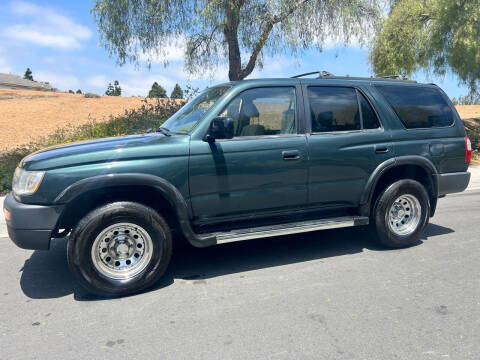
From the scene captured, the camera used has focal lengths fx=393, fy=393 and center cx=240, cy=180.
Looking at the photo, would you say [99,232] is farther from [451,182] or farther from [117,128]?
[117,128]

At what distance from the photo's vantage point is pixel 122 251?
3863 millimetres

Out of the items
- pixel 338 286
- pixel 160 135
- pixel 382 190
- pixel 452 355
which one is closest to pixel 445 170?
pixel 382 190

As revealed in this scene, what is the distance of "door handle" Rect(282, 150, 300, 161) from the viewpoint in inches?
168

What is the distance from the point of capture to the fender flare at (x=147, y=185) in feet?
11.7

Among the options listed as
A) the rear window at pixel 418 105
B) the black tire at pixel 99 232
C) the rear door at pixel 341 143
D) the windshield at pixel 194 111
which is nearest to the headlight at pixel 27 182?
the black tire at pixel 99 232

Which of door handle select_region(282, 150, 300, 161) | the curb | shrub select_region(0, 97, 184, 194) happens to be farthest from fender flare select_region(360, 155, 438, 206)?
shrub select_region(0, 97, 184, 194)

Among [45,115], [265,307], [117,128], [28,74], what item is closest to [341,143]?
[265,307]

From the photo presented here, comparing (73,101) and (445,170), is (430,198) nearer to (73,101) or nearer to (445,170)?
(445,170)

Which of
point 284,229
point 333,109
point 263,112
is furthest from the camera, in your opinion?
point 333,109

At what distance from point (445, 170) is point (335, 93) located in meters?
1.84

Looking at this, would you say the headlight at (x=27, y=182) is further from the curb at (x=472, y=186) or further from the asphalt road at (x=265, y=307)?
the curb at (x=472, y=186)

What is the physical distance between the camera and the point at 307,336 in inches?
118

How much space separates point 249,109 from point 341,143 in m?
1.15

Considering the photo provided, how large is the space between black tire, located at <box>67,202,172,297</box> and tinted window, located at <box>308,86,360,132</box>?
81.8 inches
